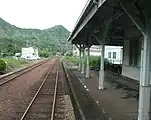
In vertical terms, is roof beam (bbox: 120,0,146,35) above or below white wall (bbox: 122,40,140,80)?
above

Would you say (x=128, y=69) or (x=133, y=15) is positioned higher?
(x=133, y=15)

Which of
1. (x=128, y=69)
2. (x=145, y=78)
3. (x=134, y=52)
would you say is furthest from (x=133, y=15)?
(x=128, y=69)

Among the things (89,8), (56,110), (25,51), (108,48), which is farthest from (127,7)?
(25,51)

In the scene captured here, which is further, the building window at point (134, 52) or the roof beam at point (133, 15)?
the building window at point (134, 52)

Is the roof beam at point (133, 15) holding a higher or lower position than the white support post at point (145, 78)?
higher

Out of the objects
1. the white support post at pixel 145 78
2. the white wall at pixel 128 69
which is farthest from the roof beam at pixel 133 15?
the white wall at pixel 128 69

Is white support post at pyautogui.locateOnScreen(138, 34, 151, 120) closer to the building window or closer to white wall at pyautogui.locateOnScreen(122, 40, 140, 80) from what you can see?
white wall at pyautogui.locateOnScreen(122, 40, 140, 80)

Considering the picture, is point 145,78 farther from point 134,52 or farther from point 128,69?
point 128,69

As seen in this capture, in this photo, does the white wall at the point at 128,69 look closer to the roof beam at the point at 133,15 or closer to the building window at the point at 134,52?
the building window at the point at 134,52

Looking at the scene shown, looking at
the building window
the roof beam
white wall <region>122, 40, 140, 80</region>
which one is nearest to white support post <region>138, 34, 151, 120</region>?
the roof beam

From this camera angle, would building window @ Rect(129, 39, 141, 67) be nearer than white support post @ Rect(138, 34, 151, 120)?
No

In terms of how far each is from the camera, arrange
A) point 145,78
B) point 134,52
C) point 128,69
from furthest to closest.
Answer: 1. point 128,69
2. point 134,52
3. point 145,78

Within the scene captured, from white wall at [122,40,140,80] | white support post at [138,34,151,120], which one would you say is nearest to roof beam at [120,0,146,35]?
white support post at [138,34,151,120]

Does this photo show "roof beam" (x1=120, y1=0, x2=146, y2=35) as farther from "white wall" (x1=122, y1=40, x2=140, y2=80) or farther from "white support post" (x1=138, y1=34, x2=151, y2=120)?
"white wall" (x1=122, y1=40, x2=140, y2=80)
